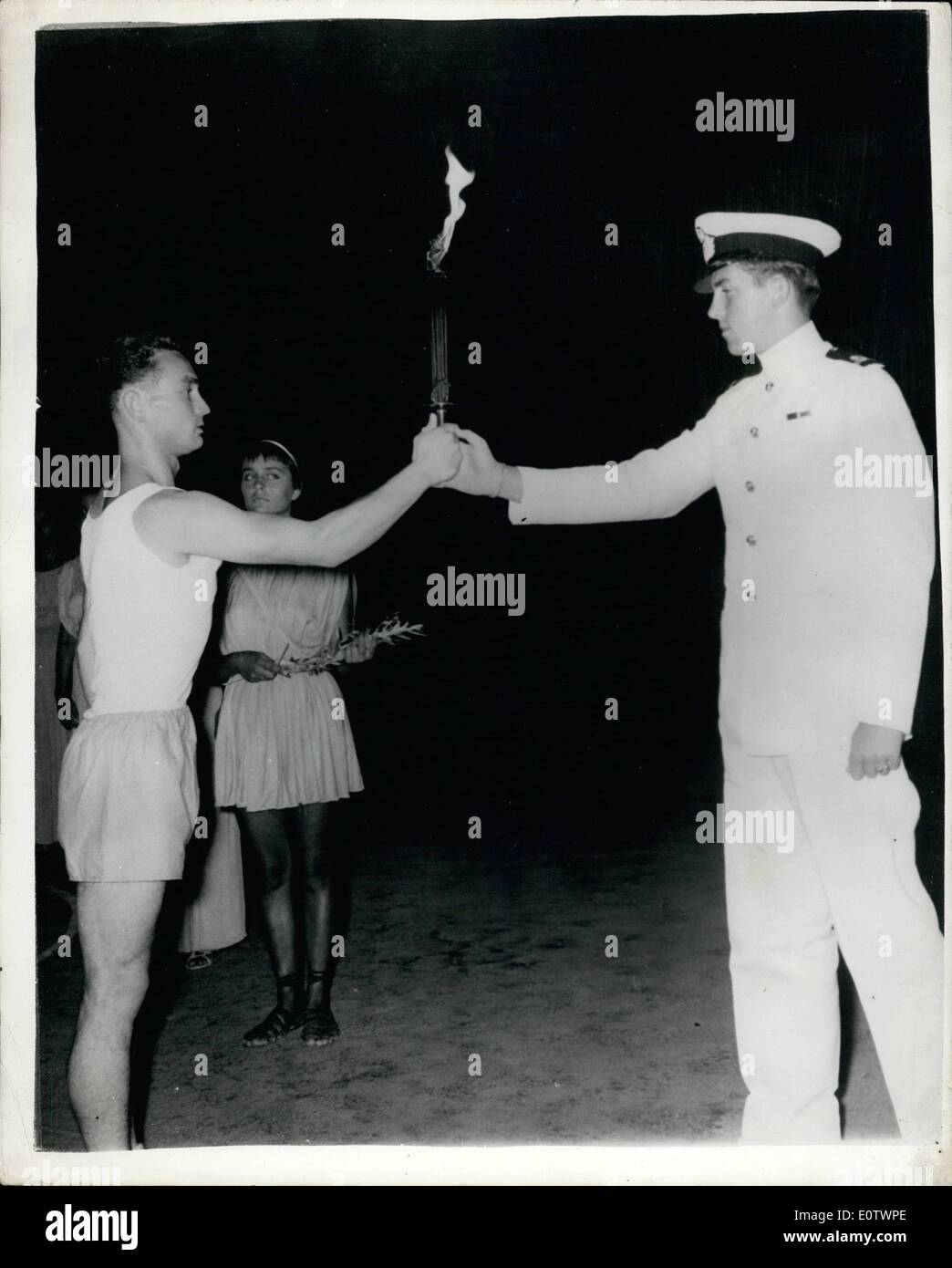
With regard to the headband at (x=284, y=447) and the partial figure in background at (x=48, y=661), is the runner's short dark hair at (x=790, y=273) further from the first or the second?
the partial figure in background at (x=48, y=661)

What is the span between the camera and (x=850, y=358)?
3229 mm

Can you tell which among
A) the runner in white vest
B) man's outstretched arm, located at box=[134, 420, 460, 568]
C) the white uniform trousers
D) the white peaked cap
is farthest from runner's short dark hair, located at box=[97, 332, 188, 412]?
the white uniform trousers

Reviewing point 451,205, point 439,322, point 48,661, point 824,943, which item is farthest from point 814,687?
point 48,661

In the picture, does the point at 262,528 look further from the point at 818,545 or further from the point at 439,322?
the point at 818,545

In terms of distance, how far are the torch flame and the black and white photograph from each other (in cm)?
1

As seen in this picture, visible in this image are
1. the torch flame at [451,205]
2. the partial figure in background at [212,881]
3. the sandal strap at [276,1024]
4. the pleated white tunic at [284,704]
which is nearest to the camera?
the torch flame at [451,205]

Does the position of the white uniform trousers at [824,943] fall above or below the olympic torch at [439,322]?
below

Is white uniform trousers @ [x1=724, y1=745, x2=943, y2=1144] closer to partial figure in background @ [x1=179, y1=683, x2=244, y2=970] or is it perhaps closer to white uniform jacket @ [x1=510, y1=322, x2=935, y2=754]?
white uniform jacket @ [x1=510, y1=322, x2=935, y2=754]

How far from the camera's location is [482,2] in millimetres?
3416

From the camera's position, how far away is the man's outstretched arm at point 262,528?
2949 mm

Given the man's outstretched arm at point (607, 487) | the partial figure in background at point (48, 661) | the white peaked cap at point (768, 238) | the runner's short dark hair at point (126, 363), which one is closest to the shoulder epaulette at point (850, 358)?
the white peaked cap at point (768, 238)

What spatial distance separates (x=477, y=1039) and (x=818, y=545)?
76.0 inches

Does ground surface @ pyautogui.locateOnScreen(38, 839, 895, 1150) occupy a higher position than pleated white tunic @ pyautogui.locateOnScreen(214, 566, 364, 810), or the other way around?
pleated white tunic @ pyautogui.locateOnScreen(214, 566, 364, 810)

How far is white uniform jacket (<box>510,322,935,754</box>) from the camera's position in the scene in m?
3.19
